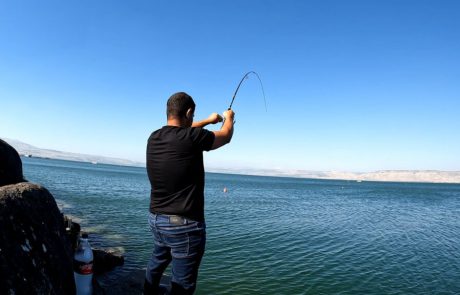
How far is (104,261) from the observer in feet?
36.2

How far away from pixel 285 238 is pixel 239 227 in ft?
14.2

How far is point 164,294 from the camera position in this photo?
6.00 meters

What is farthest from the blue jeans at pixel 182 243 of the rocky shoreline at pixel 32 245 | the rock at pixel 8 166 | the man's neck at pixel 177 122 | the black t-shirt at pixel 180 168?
the rock at pixel 8 166

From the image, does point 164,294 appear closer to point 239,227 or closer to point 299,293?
point 299,293

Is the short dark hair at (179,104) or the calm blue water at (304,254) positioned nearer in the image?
the short dark hair at (179,104)

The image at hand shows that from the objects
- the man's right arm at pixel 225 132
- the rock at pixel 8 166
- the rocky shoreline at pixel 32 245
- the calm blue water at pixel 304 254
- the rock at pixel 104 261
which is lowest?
the calm blue water at pixel 304 254

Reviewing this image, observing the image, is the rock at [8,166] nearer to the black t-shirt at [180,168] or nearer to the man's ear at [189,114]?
the black t-shirt at [180,168]

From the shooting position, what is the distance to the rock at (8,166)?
6.85 metres

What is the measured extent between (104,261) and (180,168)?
843 centimetres

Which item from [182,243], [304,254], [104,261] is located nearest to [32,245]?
[182,243]

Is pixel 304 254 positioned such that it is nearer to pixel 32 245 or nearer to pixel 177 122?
pixel 177 122

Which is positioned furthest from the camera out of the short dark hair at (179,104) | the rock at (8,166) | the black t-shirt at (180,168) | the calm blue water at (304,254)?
the calm blue water at (304,254)

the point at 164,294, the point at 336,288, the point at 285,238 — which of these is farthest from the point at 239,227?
the point at 164,294

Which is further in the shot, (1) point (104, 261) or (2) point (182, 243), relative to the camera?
(1) point (104, 261)
